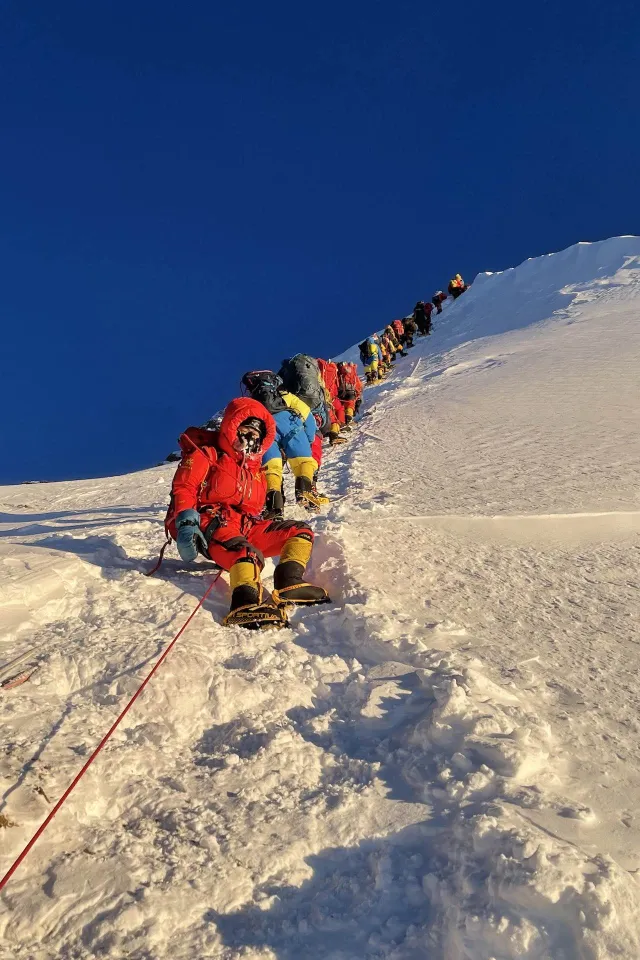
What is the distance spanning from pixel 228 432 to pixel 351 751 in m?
2.36

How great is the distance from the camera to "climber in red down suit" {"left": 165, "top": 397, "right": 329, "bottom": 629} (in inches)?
117

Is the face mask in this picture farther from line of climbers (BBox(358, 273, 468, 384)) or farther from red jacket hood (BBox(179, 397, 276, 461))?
line of climbers (BBox(358, 273, 468, 384))

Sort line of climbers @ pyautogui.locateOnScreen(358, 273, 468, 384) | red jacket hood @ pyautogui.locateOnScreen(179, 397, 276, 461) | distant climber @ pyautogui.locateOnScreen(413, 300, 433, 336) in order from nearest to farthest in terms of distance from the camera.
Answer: red jacket hood @ pyautogui.locateOnScreen(179, 397, 276, 461), line of climbers @ pyautogui.locateOnScreen(358, 273, 468, 384), distant climber @ pyautogui.locateOnScreen(413, 300, 433, 336)

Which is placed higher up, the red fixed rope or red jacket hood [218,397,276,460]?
red jacket hood [218,397,276,460]

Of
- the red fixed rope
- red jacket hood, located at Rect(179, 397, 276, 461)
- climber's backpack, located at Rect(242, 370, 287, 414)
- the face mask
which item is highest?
climber's backpack, located at Rect(242, 370, 287, 414)

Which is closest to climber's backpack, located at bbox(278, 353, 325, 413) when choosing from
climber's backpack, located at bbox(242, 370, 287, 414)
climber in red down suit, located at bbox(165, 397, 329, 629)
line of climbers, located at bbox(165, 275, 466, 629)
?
line of climbers, located at bbox(165, 275, 466, 629)

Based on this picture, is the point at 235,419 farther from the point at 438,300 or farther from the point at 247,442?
the point at 438,300

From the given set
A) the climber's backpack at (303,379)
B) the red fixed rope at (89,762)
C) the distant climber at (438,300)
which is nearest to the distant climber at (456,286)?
the distant climber at (438,300)

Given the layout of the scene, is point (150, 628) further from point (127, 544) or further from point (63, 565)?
point (127, 544)

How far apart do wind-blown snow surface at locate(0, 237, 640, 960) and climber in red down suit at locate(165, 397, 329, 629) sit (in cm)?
18

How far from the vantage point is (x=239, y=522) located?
147 inches

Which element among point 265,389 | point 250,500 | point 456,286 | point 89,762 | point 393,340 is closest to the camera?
point 89,762

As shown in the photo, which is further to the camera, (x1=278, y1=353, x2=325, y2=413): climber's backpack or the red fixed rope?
(x1=278, y1=353, x2=325, y2=413): climber's backpack

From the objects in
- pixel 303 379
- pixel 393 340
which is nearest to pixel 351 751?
pixel 303 379
